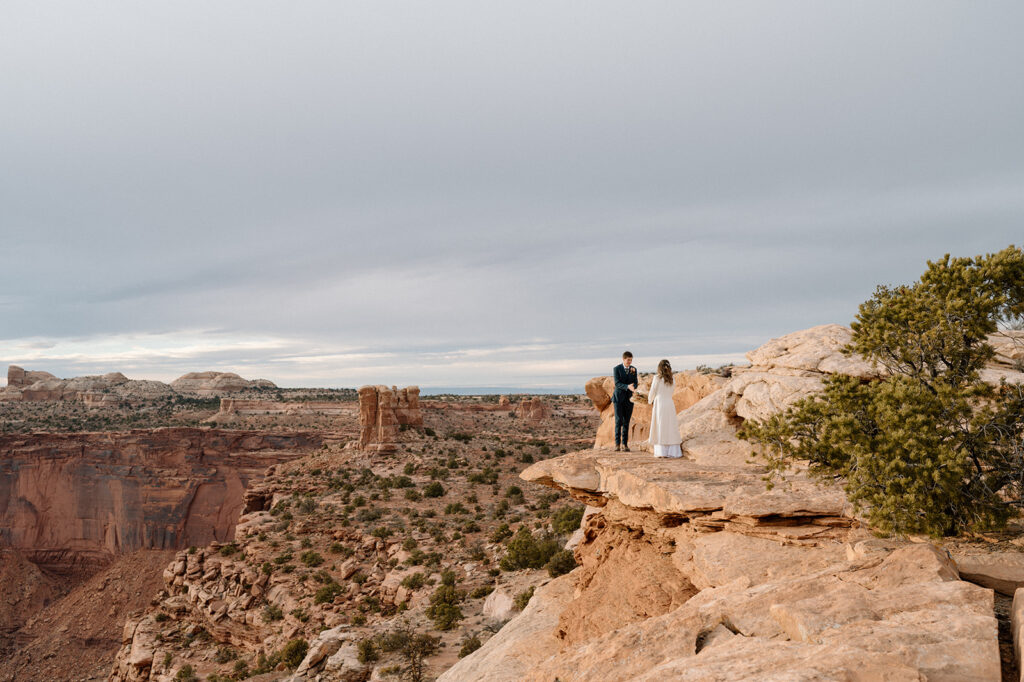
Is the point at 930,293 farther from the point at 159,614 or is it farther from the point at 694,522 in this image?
the point at 159,614

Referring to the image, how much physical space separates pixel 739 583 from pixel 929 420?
345cm

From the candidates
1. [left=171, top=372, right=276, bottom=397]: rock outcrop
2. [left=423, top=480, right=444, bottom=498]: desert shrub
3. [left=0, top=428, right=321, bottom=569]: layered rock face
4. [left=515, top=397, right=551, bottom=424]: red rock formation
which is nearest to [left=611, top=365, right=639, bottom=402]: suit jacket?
[left=423, top=480, right=444, bottom=498]: desert shrub

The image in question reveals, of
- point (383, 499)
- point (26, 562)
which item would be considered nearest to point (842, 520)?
Result: point (383, 499)

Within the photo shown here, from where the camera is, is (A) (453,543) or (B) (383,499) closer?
(A) (453,543)

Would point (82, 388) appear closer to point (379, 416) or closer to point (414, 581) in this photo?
point (379, 416)

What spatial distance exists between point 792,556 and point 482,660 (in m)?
7.59

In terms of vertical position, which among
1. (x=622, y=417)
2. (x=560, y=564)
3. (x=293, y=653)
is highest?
(x=622, y=417)

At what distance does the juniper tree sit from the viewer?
7.52 m

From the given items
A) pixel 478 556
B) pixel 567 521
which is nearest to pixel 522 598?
pixel 478 556

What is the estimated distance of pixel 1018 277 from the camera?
8422mm

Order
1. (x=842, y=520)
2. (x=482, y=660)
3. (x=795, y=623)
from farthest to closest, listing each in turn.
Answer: (x=482, y=660)
(x=842, y=520)
(x=795, y=623)

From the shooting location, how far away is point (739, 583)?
790 cm

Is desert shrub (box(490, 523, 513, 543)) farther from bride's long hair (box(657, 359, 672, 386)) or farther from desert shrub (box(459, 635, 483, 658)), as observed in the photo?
bride's long hair (box(657, 359, 672, 386))

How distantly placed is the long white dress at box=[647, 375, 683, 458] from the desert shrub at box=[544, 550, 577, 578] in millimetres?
8729
